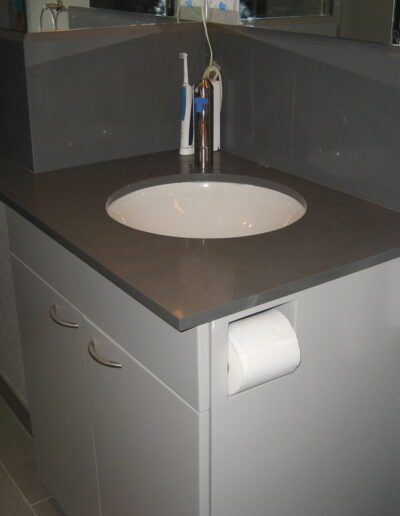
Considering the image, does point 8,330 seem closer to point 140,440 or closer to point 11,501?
point 11,501

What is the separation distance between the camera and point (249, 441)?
1.23 metres

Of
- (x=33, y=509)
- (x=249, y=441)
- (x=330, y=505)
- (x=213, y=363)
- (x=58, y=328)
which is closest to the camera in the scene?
(x=213, y=363)

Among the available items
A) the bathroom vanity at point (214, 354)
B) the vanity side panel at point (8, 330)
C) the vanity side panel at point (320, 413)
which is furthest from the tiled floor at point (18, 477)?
the vanity side panel at point (320, 413)

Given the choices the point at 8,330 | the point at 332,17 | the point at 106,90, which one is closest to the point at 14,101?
the point at 106,90

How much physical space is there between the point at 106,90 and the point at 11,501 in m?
1.17

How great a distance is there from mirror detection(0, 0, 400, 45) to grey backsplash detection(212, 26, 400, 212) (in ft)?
0.09

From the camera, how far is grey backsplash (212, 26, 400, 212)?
1438mm

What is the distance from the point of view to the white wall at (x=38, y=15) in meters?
1.83

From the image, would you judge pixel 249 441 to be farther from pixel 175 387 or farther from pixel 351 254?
pixel 351 254

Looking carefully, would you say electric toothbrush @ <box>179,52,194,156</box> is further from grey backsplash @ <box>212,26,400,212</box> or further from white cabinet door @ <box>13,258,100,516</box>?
white cabinet door @ <box>13,258,100,516</box>

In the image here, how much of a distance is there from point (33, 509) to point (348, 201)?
1226 mm

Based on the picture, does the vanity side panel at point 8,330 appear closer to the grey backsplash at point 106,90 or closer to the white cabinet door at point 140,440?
the grey backsplash at point 106,90

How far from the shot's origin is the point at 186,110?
1852mm

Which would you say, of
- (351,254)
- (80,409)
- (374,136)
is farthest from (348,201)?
(80,409)
